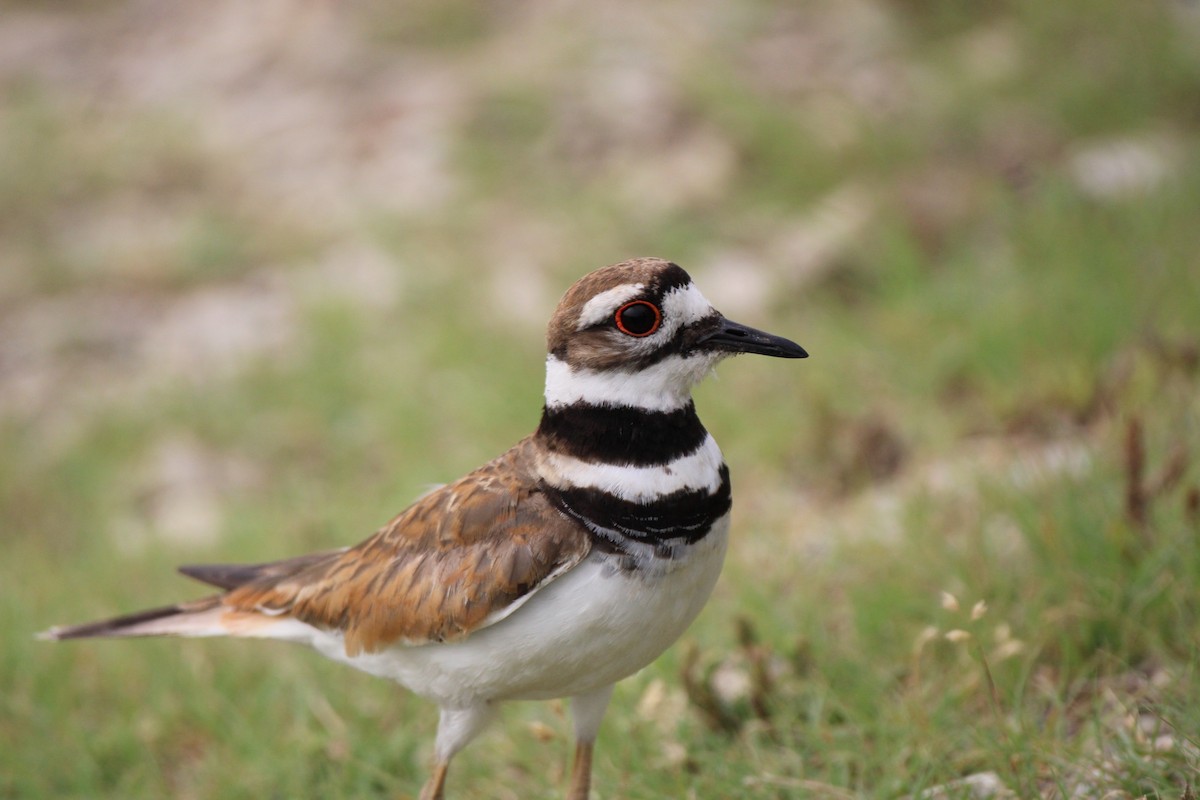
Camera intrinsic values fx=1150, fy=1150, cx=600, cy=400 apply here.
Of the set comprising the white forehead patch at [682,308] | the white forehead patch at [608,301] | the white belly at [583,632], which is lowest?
the white belly at [583,632]

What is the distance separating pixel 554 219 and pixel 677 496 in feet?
18.4

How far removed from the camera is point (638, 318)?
293 cm

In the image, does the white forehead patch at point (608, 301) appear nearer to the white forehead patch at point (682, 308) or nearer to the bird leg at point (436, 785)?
the white forehead patch at point (682, 308)

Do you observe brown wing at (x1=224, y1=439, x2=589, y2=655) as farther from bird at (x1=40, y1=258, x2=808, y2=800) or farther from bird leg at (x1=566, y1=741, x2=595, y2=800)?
bird leg at (x1=566, y1=741, x2=595, y2=800)

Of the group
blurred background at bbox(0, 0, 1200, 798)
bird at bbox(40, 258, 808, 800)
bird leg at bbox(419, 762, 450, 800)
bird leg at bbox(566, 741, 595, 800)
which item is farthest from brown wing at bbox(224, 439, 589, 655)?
blurred background at bbox(0, 0, 1200, 798)

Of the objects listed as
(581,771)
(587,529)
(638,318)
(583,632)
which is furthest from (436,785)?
(638,318)

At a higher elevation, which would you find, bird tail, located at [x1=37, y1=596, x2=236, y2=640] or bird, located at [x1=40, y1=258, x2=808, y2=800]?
bird, located at [x1=40, y1=258, x2=808, y2=800]

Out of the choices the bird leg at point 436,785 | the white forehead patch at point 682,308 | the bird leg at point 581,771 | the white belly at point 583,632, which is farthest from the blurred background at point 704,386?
the white forehead patch at point 682,308

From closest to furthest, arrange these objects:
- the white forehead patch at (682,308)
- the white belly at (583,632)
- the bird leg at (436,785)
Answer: the white belly at (583,632) → the white forehead patch at (682,308) → the bird leg at (436,785)

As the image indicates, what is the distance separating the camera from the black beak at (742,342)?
299 centimetres

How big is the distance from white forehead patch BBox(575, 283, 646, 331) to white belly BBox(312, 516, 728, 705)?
605mm

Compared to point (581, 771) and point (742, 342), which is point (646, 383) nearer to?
point (742, 342)

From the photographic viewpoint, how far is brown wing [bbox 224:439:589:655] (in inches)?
115

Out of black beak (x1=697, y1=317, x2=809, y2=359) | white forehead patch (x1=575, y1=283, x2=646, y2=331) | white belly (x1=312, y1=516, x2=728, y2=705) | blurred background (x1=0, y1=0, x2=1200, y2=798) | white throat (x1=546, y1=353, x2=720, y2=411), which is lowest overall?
blurred background (x1=0, y1=0, x2=1200, y2=798)
